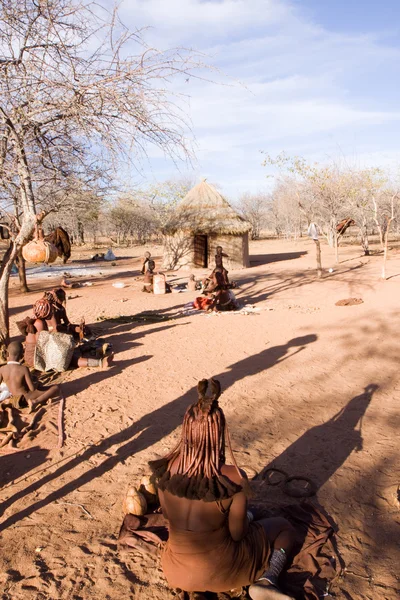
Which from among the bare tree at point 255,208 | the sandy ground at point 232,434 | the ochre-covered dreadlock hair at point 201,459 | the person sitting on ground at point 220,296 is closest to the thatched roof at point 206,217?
the person sitting on ground at point 220,296

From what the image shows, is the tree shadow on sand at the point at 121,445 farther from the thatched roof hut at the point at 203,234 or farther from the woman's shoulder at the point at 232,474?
the thatched roof hut at the point at 203,234

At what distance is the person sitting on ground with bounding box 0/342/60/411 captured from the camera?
494cm

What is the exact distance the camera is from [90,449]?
4.42 m

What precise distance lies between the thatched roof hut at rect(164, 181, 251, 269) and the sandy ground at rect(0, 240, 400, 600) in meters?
10.2

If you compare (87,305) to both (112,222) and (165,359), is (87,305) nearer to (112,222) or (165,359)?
(165,359)

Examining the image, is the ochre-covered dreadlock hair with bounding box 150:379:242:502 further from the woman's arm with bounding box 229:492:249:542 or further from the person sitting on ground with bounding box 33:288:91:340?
the person sitting on ground with bounding box 33:288:91:340

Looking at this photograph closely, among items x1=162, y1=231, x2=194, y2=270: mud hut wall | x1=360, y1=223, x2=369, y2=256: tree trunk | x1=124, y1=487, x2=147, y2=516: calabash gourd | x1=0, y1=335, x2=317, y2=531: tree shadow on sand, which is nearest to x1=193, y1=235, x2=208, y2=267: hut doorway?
x1=162, y1=231, x2=194, y2=270: mud hut wall

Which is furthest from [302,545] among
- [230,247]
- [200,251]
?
[200,251]

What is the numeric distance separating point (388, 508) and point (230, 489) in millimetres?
1784

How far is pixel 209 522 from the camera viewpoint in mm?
2299

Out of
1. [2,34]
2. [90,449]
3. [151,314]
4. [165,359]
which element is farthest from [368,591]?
[151,314]

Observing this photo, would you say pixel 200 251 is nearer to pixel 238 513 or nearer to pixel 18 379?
pixel 18 379

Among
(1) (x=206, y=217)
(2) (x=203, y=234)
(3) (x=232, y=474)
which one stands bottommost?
(3) (x=232, y=474)

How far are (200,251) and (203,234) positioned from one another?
3.08ft
